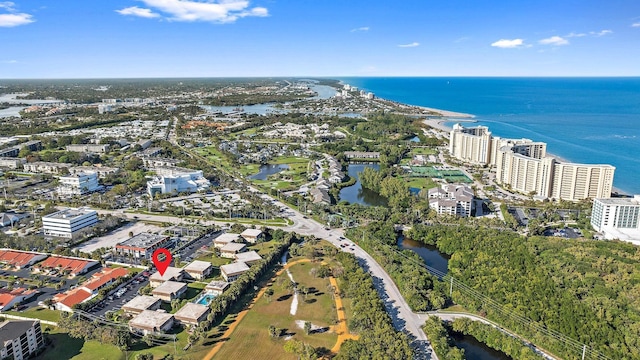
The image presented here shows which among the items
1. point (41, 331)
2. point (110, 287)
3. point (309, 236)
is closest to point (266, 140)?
point (309, 236)

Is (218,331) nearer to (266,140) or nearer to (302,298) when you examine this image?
(302,298)

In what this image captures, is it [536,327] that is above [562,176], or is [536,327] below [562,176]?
below

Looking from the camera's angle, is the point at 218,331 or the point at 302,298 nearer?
the point at 218,331

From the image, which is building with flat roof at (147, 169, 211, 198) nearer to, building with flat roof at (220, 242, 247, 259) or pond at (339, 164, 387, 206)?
pond at (339, 164, 387, 206)

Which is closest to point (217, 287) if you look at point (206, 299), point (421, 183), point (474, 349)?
point (206, 299)

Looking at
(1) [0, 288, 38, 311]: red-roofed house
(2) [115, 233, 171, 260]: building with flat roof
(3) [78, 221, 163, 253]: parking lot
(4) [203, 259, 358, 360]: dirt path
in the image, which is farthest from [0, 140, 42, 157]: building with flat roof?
(4) [203, 259, 358, 360]: dirt path

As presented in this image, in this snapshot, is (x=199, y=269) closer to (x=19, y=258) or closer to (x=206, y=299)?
(x=206, y=299)
